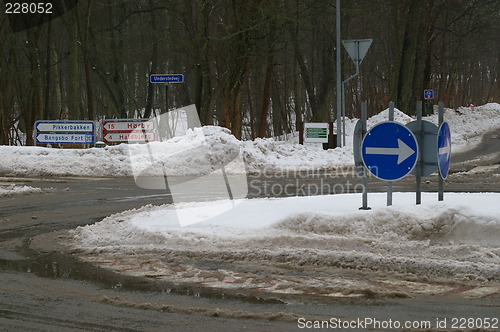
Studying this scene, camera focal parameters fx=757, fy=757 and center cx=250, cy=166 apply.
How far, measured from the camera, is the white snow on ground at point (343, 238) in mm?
7703

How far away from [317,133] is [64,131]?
9824 millimetres

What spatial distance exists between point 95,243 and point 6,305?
316 centimetres

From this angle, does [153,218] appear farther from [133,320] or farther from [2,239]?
[133,320]

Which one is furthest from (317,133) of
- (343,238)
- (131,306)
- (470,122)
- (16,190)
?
(131,306)

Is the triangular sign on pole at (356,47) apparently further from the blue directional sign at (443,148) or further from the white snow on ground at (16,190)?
the blue directional sign at (443,148)

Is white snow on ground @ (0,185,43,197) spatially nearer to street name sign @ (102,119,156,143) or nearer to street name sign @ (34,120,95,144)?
street name sign @ (34,120,95,144)

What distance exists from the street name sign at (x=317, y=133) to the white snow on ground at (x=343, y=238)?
1963 cm

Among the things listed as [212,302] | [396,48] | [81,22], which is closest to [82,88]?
[81,22]

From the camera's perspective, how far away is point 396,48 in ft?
131

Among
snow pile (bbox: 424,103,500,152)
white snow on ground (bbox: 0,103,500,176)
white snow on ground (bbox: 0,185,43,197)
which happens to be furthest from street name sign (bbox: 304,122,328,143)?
white snow on ground (bbox: 0,185,43,197)

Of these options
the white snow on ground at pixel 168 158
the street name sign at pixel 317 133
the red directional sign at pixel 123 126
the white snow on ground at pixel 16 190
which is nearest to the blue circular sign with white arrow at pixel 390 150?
the white snow on ground at pixel 16 190

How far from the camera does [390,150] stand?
921 centimetres

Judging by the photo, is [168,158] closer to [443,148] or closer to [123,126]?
[123,126]

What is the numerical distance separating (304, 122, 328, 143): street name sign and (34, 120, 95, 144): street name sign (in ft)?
27.8
